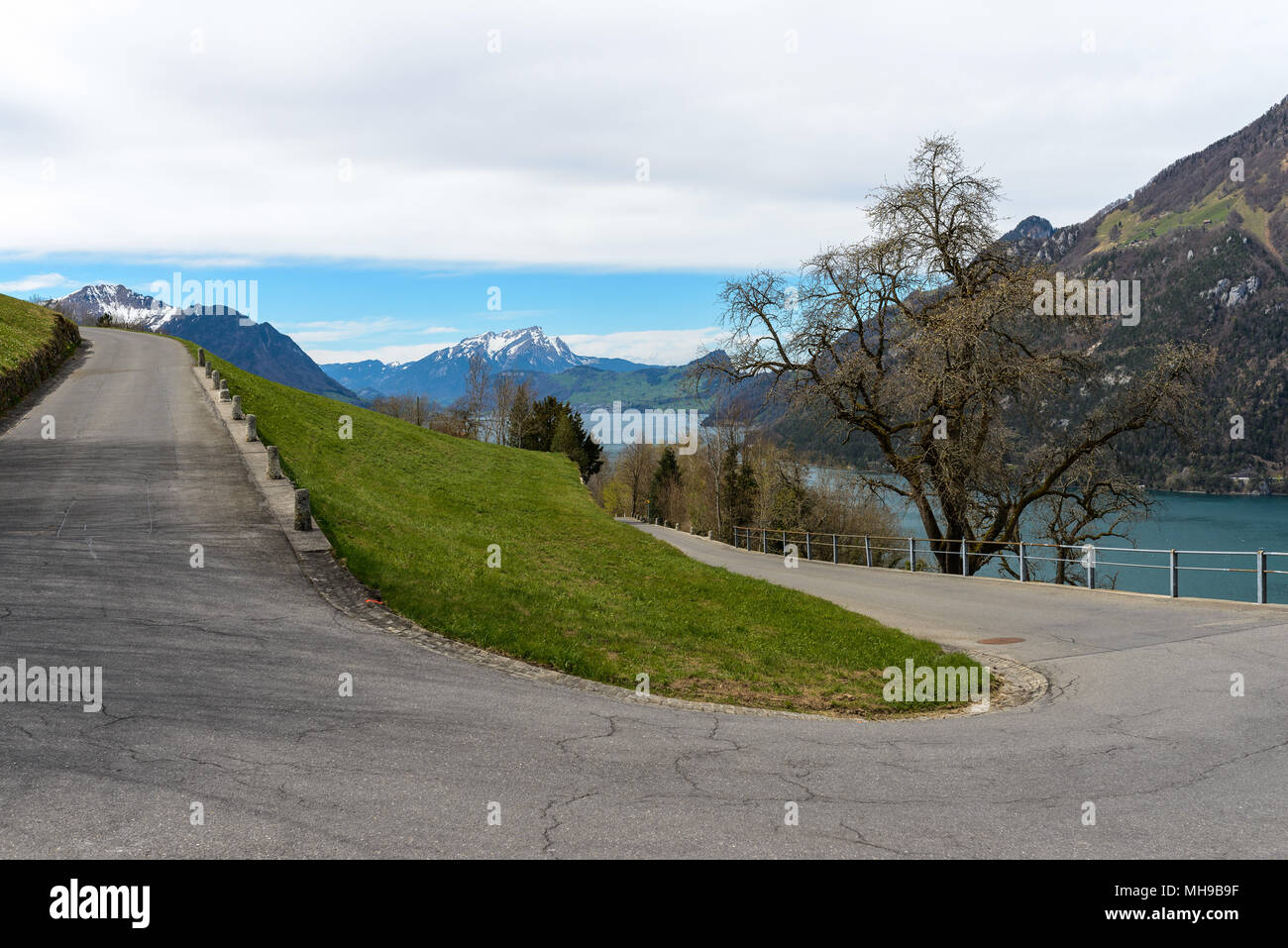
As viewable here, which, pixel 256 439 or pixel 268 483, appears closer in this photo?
pixel 268 483

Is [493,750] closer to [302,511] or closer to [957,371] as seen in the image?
[302,511]

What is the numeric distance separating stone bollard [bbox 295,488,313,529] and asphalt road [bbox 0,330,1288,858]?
1.18 m

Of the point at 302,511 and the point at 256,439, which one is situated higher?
the point at 256,439

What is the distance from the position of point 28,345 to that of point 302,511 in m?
27.2

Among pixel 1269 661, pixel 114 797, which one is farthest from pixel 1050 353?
pixel 114 797

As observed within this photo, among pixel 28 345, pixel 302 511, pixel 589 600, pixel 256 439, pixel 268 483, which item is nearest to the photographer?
pixel 589 600

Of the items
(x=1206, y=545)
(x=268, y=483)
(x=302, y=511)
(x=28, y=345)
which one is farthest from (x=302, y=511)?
(x=1206, y=545)

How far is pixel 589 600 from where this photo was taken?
13883mm

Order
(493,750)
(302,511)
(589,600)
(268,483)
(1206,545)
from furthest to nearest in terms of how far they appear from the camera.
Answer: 1. (1206,545)
2. (268,483)
3. (302,511)
4. (589,600)
5. (493,750)

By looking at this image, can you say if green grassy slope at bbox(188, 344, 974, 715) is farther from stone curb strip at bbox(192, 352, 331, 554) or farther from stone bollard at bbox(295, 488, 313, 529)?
stone curb strip at bbox(192, 352, 331, 554)

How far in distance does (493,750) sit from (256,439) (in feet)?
58.6

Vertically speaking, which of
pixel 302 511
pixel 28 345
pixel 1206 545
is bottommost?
pixel 1206 545
